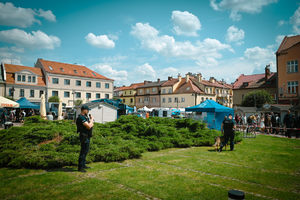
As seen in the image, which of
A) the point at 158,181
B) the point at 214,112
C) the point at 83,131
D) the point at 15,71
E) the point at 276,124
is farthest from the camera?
the point at 15,71

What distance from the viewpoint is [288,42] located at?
37.7m

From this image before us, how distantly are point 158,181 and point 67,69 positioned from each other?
179ft

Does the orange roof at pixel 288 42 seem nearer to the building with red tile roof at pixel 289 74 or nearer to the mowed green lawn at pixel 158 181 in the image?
the building with red tile roof at pixel 289 74

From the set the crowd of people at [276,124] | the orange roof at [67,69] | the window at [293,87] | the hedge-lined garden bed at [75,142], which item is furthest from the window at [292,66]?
the orange roof at [67,69]

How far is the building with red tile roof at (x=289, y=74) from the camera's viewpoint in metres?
33.6

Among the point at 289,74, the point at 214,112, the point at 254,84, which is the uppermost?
the point at 254,84

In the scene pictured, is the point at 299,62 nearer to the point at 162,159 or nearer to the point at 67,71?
the point at 162,159

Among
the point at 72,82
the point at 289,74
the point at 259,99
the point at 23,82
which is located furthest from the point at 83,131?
the point at 72,82

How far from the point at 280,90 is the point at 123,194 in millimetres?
37730

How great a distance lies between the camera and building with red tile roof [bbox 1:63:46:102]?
45438 millimetres

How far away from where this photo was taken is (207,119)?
2086 centimetres

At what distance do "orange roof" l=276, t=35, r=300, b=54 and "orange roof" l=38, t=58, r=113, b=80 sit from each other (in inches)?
1671

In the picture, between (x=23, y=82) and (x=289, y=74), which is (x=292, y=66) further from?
(x=23, y=82)

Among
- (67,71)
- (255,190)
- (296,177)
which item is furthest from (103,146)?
(67,71)
